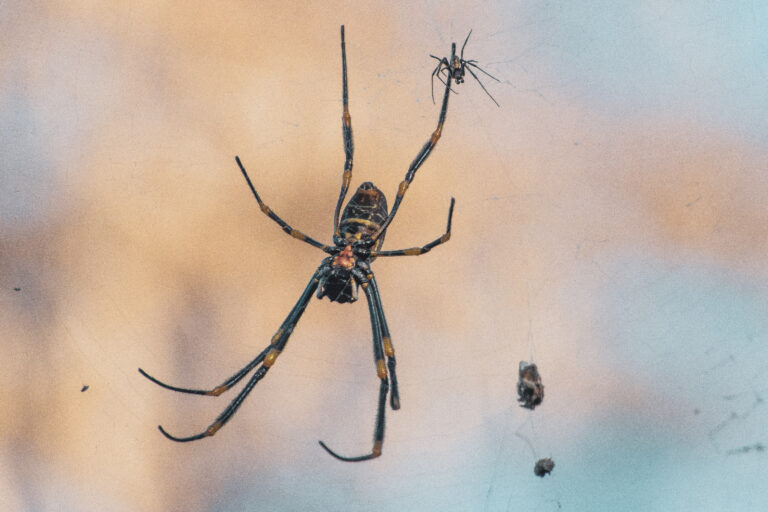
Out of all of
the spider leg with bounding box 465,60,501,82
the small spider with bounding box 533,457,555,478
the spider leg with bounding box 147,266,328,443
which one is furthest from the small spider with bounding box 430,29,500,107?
the small spider with bounding box 533,457,555,478

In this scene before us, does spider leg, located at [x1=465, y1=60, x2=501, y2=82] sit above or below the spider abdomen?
above

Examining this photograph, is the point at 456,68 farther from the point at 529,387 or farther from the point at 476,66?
the point at 529,387

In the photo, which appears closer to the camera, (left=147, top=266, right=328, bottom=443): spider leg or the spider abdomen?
(left=147, top=266, right=328, bottom=443): spider leg

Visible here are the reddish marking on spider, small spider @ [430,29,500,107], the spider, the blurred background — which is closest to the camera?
the spider

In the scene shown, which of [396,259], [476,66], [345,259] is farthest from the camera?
[396,259]

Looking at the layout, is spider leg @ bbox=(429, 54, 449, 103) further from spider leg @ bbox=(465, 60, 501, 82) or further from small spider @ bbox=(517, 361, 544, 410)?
small spider @ bbox=(517, 361, 544, 410)

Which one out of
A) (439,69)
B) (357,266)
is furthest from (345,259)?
(439,69)

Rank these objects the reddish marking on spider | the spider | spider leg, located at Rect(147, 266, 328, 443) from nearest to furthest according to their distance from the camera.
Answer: spider leg, located at Rect(147, 266, 328, 443) → the spider → the reddish marking on spider
